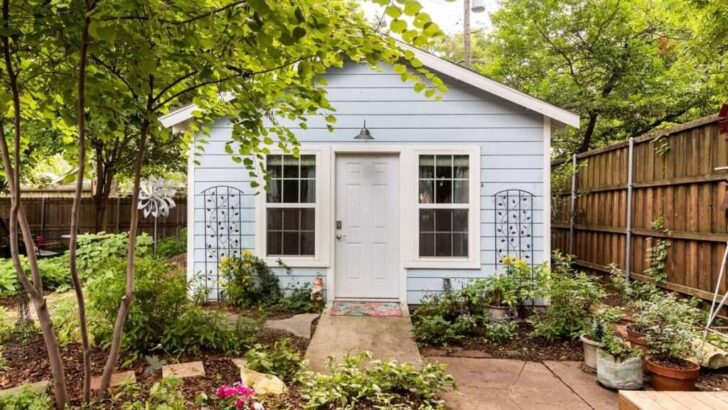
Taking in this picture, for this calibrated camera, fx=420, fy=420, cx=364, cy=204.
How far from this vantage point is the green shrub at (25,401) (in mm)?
2121

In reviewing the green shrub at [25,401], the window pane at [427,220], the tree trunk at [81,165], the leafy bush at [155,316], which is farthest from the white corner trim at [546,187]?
the green shrub at [25,401]

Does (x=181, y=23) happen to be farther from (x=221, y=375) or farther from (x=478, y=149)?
(x=478, y=149)

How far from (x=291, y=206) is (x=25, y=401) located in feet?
10.4

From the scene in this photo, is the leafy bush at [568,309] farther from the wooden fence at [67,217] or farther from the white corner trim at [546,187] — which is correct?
the wooden fence at [67,217]

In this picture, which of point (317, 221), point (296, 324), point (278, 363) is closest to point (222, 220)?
point (317, 221)

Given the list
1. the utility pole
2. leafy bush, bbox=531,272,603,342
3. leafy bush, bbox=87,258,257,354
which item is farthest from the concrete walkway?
the utility pole

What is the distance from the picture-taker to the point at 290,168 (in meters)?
5.09

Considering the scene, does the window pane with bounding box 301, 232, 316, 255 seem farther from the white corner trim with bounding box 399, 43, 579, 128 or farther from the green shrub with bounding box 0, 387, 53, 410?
the green shrub with bounding box 0, 387, 53, 410

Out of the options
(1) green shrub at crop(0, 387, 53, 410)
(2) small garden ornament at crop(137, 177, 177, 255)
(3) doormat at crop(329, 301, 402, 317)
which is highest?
(2) small garden ornament at crop(137, 177, 177, 255)

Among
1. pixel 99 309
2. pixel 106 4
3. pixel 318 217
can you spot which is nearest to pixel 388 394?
pixel 99 309

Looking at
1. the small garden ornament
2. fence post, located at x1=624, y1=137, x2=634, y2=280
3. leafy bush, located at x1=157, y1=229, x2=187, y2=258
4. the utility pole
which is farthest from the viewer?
the utility pole

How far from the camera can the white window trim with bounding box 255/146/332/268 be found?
5.02 metres

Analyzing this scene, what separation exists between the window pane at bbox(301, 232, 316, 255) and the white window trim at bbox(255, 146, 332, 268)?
50mm

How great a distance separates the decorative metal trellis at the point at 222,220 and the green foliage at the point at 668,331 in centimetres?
414
